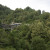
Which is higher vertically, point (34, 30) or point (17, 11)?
point (17, 11)

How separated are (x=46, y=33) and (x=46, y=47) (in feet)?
12.0

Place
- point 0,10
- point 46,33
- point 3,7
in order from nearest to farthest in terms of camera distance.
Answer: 1. point 46,33
2. point 0,10
3. point 3,7

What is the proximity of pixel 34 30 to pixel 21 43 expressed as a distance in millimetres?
5797

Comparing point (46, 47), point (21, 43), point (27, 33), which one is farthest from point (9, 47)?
point (27, 33)

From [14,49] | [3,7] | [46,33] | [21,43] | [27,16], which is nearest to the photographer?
[14,49]

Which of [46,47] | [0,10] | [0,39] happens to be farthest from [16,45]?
[0,10]

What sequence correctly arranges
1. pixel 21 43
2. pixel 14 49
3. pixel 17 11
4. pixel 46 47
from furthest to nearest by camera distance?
pixel 17 11 < pixel 46 47 < pixel 21 43 < pixel 14 49

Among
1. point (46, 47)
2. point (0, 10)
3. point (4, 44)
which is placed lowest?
point (46, 47)

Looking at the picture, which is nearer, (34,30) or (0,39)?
(0,39)

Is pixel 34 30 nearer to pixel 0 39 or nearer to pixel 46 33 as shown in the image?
pixel 46 33

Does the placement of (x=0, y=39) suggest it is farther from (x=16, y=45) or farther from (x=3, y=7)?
(x=3, y=7)

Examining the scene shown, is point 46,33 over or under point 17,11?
under

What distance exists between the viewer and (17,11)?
3225 cm

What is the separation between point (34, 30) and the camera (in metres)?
16.1
